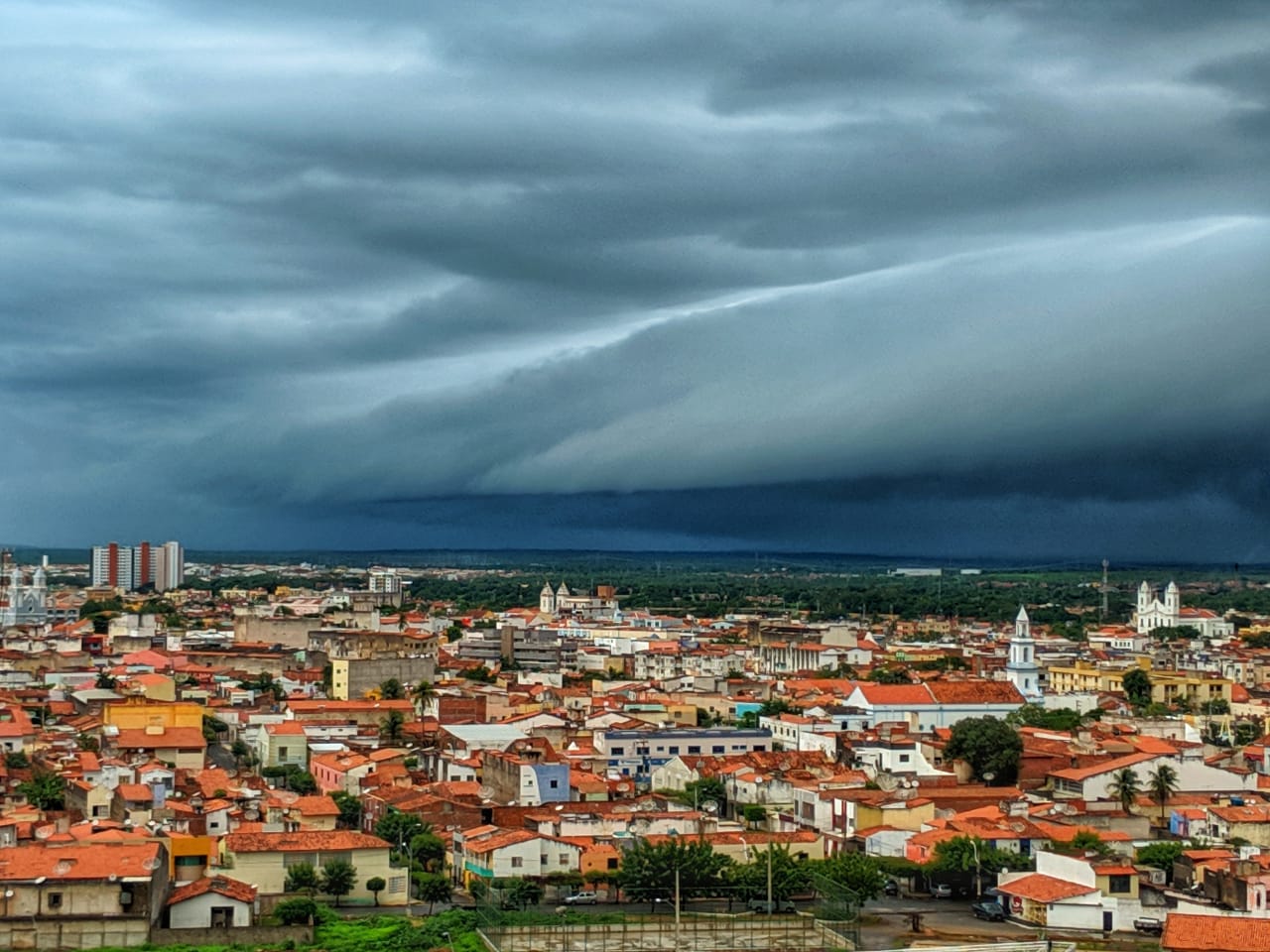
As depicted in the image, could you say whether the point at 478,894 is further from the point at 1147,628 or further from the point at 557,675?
the point at 1147,628

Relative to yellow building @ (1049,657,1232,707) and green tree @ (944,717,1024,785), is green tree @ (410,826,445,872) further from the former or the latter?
yellow building @ (1049,657,1232,707)

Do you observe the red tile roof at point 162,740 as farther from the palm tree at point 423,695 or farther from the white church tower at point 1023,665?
the white church tower at point 1023,665

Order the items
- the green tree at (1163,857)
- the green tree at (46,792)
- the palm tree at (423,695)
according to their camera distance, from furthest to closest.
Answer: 1. the palm tree at (423,695)
2. the green tree at (46,792)
3. the green tree at (1163,857)

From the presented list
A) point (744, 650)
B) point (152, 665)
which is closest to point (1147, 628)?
point (744, 650)

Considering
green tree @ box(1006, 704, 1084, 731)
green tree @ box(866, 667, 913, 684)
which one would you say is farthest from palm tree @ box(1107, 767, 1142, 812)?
green tree @ box(866, 667, 913, 684)

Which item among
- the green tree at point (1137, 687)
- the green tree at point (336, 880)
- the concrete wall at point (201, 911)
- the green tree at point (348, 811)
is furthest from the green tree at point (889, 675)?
the concrete wall at point (201, 911)

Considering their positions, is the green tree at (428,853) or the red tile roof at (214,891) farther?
the green tree at (428,853)
